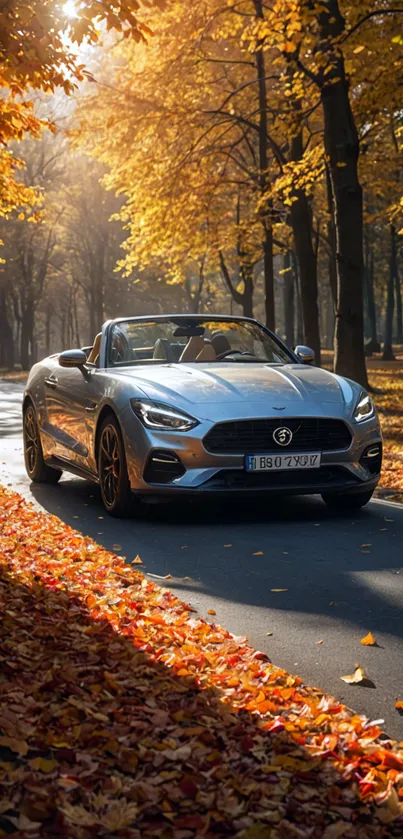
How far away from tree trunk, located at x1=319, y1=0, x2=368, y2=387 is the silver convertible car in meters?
7.76

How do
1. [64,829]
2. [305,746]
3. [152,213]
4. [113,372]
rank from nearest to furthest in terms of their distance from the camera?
[64,829] < [305,746] < [113,372] < [152,213]

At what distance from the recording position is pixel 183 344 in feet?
32.5

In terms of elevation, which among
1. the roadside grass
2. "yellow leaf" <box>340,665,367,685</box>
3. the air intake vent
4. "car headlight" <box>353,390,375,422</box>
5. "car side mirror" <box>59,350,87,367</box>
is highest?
"car side mirror" <box>59,350,87,367</box>

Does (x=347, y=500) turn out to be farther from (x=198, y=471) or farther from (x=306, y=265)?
(x=306, y=265)

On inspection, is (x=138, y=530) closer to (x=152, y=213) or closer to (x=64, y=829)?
(x=64, y=829)

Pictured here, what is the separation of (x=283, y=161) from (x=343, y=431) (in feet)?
55.1

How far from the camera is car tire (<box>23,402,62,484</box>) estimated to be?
1136 centimetres

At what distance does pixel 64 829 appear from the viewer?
9.77ft

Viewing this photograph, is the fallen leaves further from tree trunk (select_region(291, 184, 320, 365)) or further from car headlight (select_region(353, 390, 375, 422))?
tree trunk (select_region(291, 184, 320, 365))

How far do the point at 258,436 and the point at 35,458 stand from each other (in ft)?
12.4

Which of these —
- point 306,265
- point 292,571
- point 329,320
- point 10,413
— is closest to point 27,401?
point 292,571

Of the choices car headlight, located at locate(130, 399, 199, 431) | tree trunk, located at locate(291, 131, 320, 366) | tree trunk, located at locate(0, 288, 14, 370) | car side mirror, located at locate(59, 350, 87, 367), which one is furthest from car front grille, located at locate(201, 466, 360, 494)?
tree trunk, located at locate(0, 288, 14, 370)

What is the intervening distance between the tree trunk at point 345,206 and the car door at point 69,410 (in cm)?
714

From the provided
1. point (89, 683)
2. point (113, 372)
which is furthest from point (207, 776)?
point (113, 372)
